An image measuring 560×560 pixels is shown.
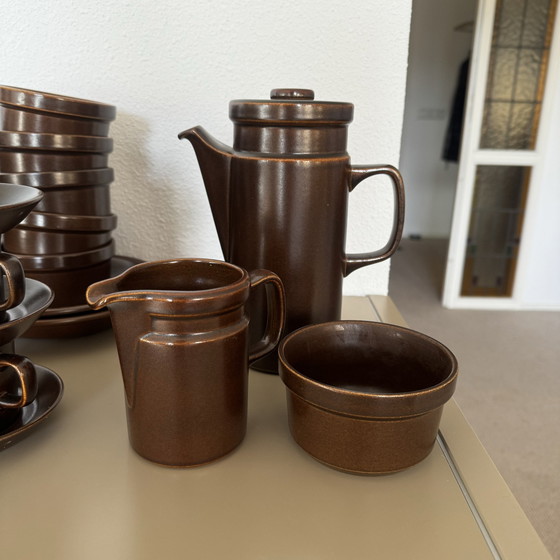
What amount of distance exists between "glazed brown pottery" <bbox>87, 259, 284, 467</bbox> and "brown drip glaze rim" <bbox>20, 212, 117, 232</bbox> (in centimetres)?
19

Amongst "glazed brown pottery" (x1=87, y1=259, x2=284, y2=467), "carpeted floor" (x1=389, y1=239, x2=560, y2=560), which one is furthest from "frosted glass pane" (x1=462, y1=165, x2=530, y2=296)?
"glazed brown pottery" (x1=87, y1=259, x2=284, y2=467)

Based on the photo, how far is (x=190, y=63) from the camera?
77 centimetres

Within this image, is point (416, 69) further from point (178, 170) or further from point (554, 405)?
point (178, 170)

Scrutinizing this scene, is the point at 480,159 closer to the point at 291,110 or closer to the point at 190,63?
the point at 190,63

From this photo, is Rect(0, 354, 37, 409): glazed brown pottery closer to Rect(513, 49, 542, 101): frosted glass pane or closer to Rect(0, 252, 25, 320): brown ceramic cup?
Rect(0, 252, 25, 320): brown ceramic cup

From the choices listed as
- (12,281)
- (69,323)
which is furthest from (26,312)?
(69,323)

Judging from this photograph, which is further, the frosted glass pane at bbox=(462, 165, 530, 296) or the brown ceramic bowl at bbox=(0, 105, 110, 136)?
the frosted glass pane at bbox=(462, 165, 530, 296)

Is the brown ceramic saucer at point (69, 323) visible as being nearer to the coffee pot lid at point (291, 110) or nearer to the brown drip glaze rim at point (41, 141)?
the brown drip glaze rim at point (41, 141)

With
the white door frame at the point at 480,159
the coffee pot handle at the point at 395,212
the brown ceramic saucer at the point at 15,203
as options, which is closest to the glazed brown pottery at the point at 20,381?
the brown ceramic saucer at the point at 15,203

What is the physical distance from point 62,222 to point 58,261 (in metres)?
0.05

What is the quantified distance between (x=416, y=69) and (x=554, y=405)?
9.64 feet

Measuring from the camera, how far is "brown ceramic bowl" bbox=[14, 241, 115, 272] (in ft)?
2.05

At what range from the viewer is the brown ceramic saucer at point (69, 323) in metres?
0.62

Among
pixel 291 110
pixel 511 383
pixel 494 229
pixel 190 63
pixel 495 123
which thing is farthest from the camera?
pixel 494 229
